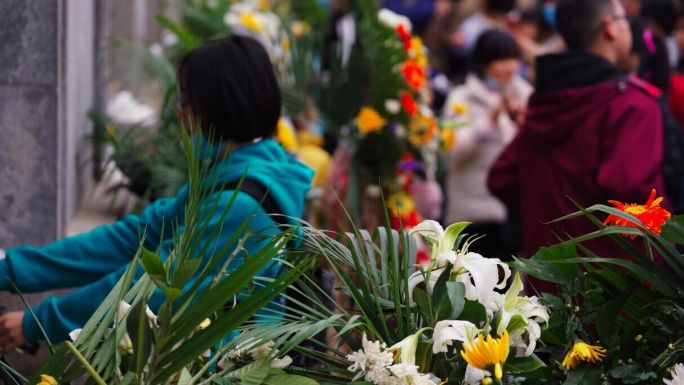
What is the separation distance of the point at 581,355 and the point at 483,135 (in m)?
4.51

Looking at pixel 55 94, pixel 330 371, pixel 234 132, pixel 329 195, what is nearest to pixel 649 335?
pixel 330 371

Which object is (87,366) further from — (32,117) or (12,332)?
(32,117)

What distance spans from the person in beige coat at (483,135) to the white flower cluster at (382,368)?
4401 mm

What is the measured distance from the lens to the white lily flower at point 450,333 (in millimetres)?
1788

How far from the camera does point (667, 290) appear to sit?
1.93 metres

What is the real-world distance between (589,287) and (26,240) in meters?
2.06

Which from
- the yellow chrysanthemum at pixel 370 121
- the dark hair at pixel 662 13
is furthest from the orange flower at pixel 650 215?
the dark hair at pixel 662 13

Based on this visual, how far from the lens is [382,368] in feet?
5.78

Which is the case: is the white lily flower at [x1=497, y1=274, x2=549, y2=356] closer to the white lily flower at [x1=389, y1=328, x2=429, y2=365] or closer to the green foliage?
the green foliage

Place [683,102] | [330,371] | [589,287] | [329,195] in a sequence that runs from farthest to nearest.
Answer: [683,102] < [329,195] < [589,287] < [330,371]

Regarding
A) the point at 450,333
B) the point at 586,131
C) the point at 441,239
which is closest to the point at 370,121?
the point at 586,131

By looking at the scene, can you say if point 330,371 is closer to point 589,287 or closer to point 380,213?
point 589,287

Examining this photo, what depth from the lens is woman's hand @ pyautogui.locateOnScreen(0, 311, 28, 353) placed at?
2.62 metres

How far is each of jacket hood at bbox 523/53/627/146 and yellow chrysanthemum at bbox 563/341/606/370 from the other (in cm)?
236
